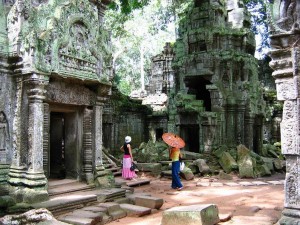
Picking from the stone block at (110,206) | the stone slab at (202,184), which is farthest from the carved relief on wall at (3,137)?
the stone slab at (202,184)

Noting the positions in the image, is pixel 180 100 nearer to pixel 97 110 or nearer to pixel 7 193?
pixel 97 110

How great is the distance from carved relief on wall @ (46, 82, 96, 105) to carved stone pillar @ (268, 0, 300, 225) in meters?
4.56

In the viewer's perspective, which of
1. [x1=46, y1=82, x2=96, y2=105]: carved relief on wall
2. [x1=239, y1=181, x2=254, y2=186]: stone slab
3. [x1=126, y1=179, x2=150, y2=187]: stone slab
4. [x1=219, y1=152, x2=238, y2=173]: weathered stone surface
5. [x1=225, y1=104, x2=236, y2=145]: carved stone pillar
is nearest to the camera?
[x1=46, y1=82, x2=96, y2=105]: carved relief on wall

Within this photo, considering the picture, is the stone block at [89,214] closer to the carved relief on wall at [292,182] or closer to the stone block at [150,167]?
the carved relief on wall at [292,182]

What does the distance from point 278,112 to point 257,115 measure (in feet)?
22.0

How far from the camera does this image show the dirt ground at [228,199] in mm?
6368

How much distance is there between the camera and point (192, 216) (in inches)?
214

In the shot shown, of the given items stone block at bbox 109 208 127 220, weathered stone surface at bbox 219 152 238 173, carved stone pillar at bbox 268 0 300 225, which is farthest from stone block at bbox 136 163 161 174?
carved stone pillar at bbox 268 0 300 225

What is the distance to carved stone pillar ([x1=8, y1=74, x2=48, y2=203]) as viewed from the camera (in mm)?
6617

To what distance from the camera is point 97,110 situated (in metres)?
8.53

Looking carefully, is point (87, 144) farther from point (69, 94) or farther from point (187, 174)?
point (187, 174)

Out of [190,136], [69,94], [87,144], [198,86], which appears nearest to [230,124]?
[190,136]

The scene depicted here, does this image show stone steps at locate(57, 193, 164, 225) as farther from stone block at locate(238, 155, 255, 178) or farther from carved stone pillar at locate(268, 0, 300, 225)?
stone block at locate(238, 155, 255, 178)

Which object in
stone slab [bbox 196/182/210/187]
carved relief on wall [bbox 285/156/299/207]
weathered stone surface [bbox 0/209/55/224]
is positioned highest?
carved relief on wall [bbox 285/156/299/207]
